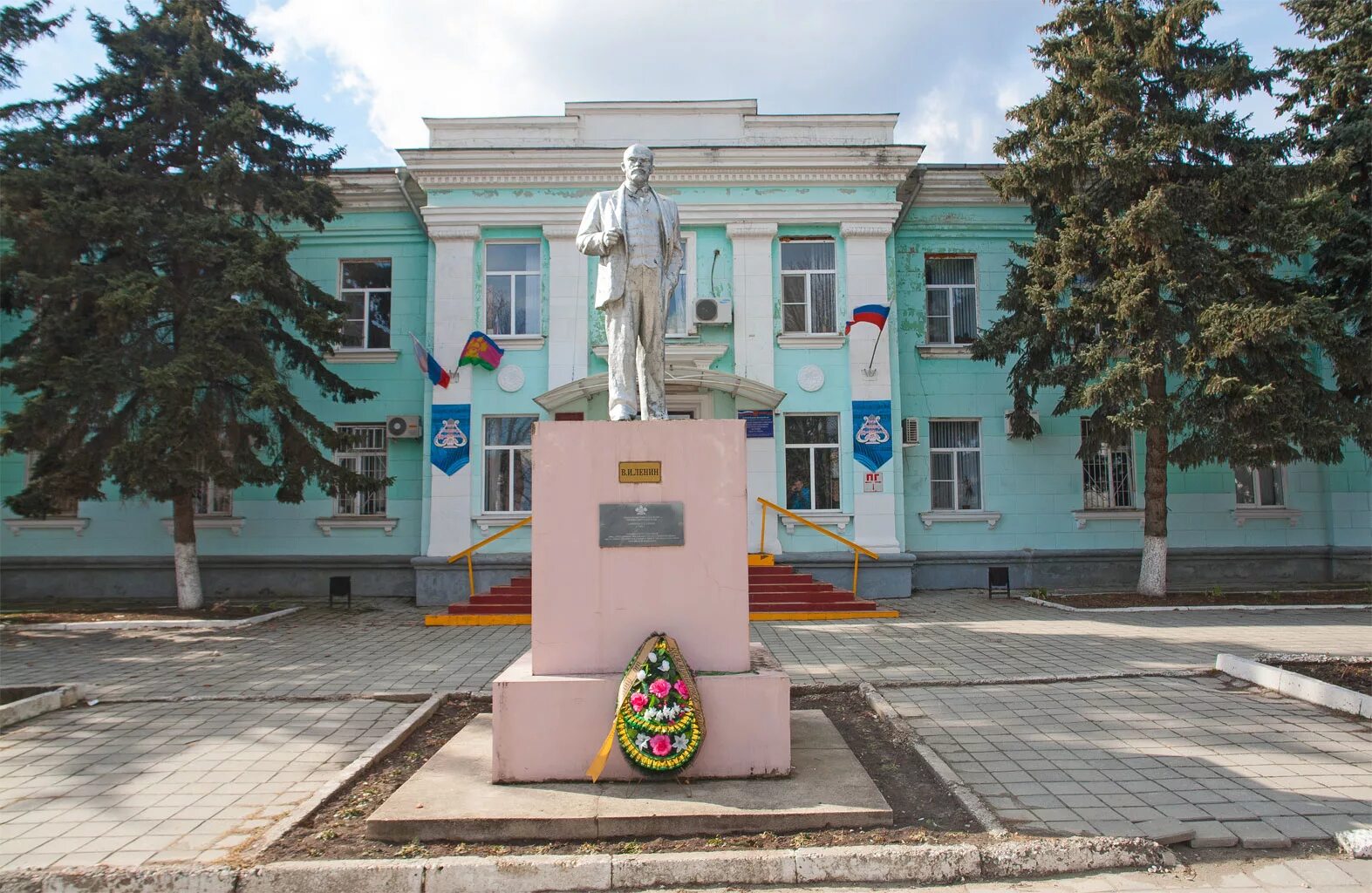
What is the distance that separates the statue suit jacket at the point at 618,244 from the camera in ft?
18.0

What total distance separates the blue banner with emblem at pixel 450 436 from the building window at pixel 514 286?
158 centimetres

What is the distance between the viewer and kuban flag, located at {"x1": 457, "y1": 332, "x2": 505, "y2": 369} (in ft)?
45.2

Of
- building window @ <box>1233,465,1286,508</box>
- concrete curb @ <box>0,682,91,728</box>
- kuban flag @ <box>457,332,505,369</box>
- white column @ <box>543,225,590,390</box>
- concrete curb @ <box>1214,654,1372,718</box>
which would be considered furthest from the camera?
building window @ <box>1233,465,1286,508</box>

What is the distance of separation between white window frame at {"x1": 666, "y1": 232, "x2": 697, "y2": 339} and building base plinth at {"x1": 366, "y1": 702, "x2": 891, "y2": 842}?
10147 mm

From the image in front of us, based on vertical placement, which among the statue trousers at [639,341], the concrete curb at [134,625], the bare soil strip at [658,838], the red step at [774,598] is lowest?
the concrete curb at [134,625]

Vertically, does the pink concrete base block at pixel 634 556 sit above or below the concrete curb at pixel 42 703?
above

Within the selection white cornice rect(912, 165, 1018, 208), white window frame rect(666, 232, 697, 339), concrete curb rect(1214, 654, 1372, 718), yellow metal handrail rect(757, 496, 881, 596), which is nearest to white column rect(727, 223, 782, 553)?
yellow metal handrail rect(757, 496, 881, 596)

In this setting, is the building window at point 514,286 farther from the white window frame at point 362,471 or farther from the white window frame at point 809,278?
the white window frame at point 809,278

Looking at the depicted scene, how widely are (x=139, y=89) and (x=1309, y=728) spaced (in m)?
15.4

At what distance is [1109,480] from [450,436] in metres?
11.7

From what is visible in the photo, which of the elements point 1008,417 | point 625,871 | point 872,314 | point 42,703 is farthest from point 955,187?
point 42,703

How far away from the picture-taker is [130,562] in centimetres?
1445

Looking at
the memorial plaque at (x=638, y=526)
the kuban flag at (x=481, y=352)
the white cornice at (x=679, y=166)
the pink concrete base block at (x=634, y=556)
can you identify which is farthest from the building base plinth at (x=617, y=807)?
the white cornice at (x=679, y=166)

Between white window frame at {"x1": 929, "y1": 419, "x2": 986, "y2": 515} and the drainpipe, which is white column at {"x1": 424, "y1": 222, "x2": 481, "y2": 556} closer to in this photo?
the drainpipe
